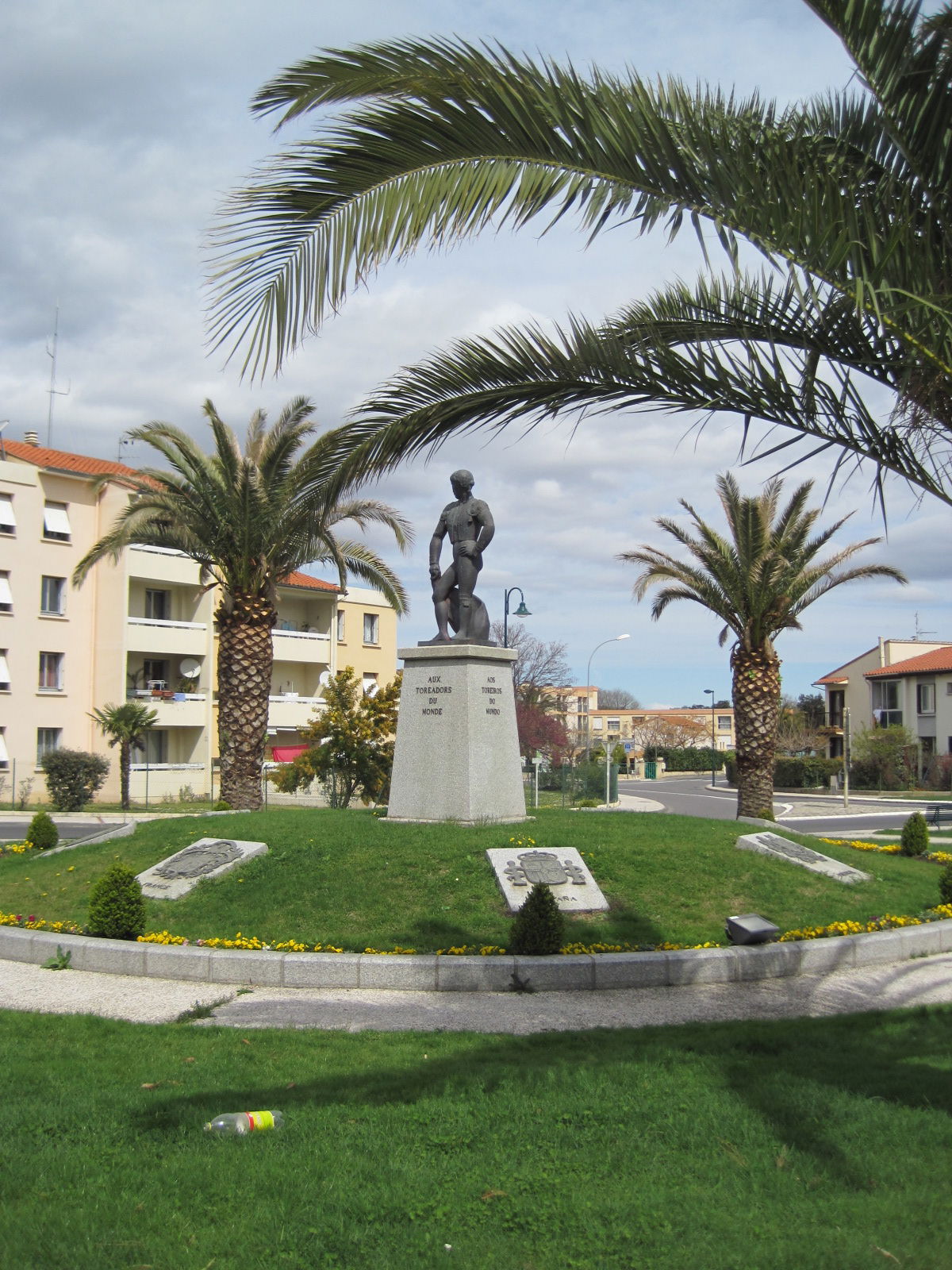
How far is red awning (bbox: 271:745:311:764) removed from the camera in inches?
1769

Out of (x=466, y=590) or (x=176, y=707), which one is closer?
(x=466, y=590)

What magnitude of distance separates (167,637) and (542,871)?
107ft

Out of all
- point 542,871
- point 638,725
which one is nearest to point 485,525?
point 542,871

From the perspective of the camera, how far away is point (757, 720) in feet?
74.3

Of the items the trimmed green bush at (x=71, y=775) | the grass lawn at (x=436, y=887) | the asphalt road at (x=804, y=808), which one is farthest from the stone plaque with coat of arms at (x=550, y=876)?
the trimmed green bush at (x=71, y=775)

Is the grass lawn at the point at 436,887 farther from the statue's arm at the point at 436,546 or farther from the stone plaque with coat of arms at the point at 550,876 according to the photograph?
the statue's arm at the point at 436,546

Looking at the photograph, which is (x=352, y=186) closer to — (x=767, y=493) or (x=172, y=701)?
(x=767, y=493)

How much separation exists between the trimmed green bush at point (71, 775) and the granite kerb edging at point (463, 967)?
26.9 m

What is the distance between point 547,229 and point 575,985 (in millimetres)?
5729

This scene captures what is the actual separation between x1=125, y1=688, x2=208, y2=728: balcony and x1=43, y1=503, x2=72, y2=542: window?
5936 millimetres

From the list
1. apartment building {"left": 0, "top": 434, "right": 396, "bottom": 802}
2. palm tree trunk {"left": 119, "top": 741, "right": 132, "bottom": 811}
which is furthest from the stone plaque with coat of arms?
apartment building {"left": 0, "top": 434, "right": 396, "bottom": 802}

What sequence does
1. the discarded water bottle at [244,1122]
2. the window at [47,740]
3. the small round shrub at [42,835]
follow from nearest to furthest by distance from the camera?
1. the discarded water bottle at [244,1122]
2. the small round shrub at [42,835]
3. the window at [47,740]

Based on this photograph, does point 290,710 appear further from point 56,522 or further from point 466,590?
point 466,590

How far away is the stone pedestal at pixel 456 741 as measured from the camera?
1255cm
